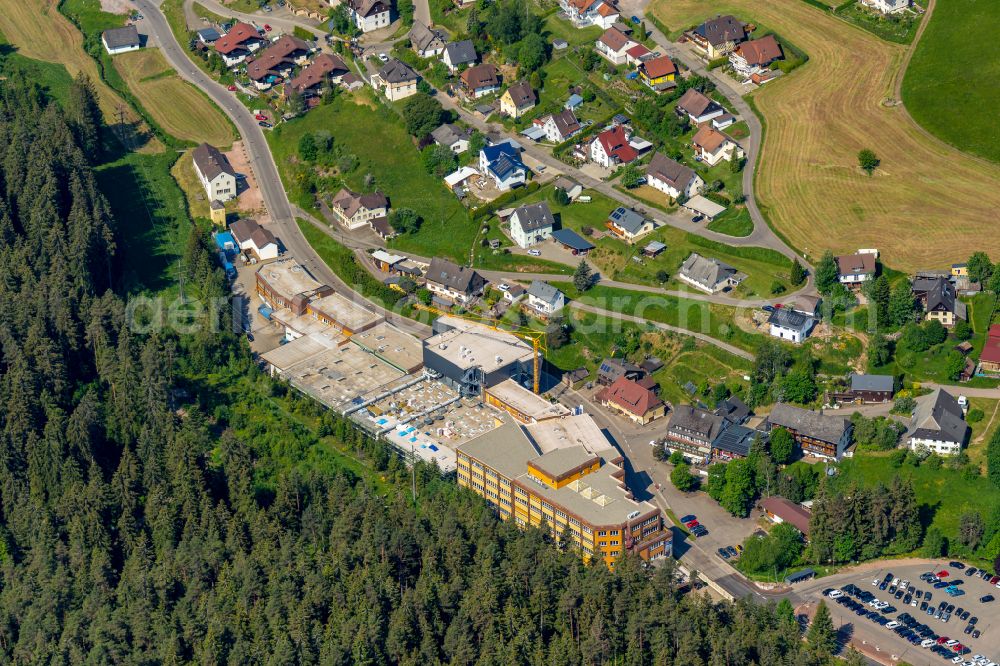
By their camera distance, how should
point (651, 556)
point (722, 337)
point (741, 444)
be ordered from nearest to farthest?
point (651, 556) → point (741, 444) → point (722, 337)

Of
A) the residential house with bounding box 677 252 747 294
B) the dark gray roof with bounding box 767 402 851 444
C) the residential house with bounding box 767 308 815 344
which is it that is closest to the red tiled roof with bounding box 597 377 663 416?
the dark gray roof with bounding box 767 402 851 444

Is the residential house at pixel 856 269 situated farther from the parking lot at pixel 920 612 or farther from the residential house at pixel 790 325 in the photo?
the parking lot at pixel 920 612

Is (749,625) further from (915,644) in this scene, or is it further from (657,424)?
(657,424)

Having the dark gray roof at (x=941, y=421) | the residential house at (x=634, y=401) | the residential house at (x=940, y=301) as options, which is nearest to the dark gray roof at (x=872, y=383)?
the dark gray roof at (x=941, y=421)

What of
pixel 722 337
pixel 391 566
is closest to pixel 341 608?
pixel 391 566

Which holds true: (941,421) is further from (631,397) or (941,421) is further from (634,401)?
(631,397)

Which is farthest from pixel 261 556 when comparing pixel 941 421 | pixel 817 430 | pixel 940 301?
pixel 940 301
